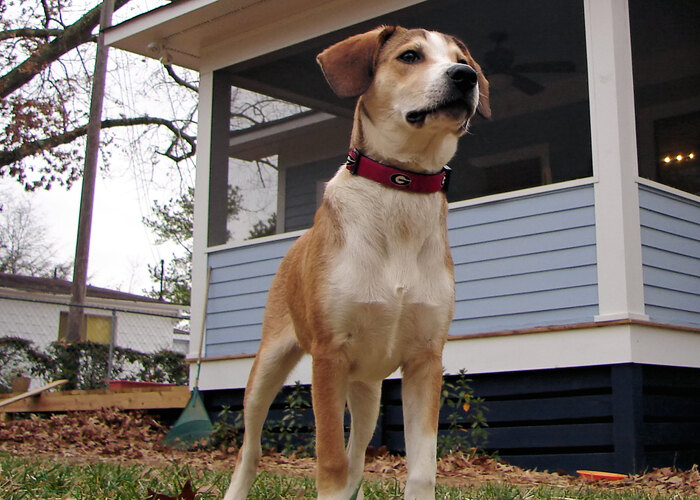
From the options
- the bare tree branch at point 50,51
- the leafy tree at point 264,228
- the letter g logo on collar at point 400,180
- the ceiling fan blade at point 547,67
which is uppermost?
the bare tree branch at point 50,51

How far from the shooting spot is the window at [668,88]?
803 centimetres

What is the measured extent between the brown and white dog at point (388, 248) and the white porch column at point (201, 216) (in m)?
6.02

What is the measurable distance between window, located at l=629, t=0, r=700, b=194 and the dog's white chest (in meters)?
5.33

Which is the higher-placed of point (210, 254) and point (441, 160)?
point (210, 254)

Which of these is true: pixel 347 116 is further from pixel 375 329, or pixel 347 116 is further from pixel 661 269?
A: pixel 375 329

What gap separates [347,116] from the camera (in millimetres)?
10023

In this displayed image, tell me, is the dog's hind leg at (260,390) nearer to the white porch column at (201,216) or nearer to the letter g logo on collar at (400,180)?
the letter g logo on collar at (400,180)

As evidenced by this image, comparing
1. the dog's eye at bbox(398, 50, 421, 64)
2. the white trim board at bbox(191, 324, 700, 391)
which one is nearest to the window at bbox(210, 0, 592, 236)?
the white trim board at bbox(191, 324, 700, 391)

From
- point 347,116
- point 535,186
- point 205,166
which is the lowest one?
point 535,186

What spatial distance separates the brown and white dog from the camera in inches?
115

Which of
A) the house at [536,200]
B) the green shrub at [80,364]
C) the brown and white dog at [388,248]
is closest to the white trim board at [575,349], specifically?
the house at [536,200]

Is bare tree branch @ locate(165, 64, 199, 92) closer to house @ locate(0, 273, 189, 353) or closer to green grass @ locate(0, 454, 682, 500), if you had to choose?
house @ locate(0, 273, 189, 353)

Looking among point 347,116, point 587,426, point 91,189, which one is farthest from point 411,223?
point 91,189

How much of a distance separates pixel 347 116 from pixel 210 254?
2.30 meters
